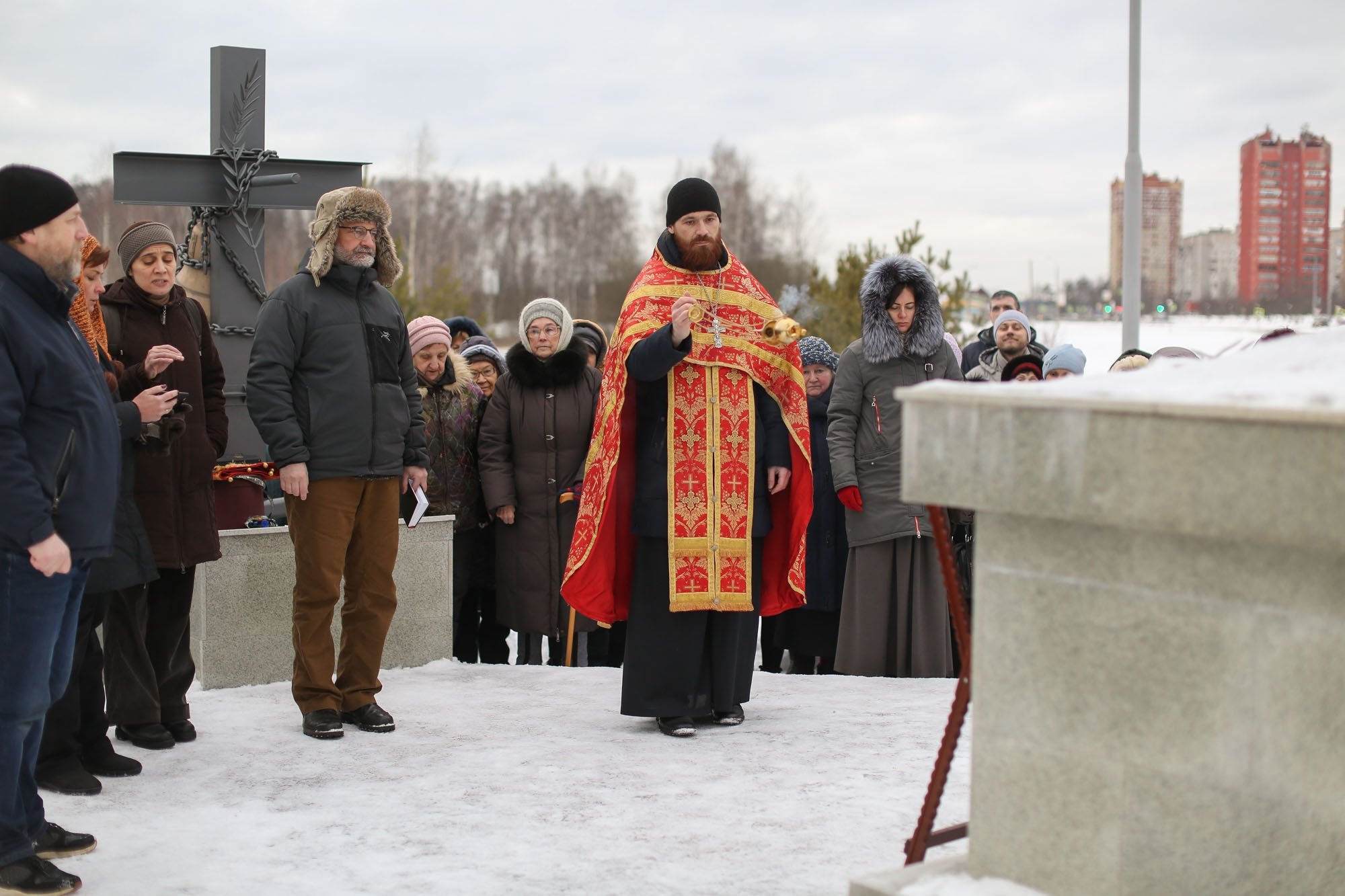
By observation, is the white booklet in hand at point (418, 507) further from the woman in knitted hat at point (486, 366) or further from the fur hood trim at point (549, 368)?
the woman in knitted hat at point (486, 366)

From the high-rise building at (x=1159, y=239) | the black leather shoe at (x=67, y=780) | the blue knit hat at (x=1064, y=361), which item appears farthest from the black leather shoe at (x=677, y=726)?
the high-rise building at (x=1159, y=239)

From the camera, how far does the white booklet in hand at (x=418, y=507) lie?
223 inches

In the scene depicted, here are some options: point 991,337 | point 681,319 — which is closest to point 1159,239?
point 991,337

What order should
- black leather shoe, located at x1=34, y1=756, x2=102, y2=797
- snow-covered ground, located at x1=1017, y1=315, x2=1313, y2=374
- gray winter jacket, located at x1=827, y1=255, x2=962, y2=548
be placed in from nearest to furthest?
black leather shoe, located at x1=34, y1=756, x2=102, y2=797
gray winter jacket, located at x1=827, y1=255, x2=962, y2=548
snow-covered ground, located at x1=1017, y1=315, x2=1313, y2=374

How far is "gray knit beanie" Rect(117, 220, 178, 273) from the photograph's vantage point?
488cm

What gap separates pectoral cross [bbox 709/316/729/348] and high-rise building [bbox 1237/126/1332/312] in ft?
142

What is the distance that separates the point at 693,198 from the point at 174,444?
2123mm

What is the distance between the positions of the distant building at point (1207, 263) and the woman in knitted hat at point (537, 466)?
8785 cm

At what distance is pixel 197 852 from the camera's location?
3.74 metres

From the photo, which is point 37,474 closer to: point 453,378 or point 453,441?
point 453,441

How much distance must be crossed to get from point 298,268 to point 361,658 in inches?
64.4

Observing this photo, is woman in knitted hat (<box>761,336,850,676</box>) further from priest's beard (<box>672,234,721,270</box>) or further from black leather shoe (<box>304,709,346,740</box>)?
black leather shoe (<box>304,709,346,740</box>)

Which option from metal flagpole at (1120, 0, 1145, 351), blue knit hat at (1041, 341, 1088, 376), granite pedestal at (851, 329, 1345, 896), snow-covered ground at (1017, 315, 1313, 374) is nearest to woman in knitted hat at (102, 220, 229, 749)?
granite pedestal at (851, 329, 1345, 896)

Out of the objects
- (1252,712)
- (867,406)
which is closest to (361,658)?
(867,406)
